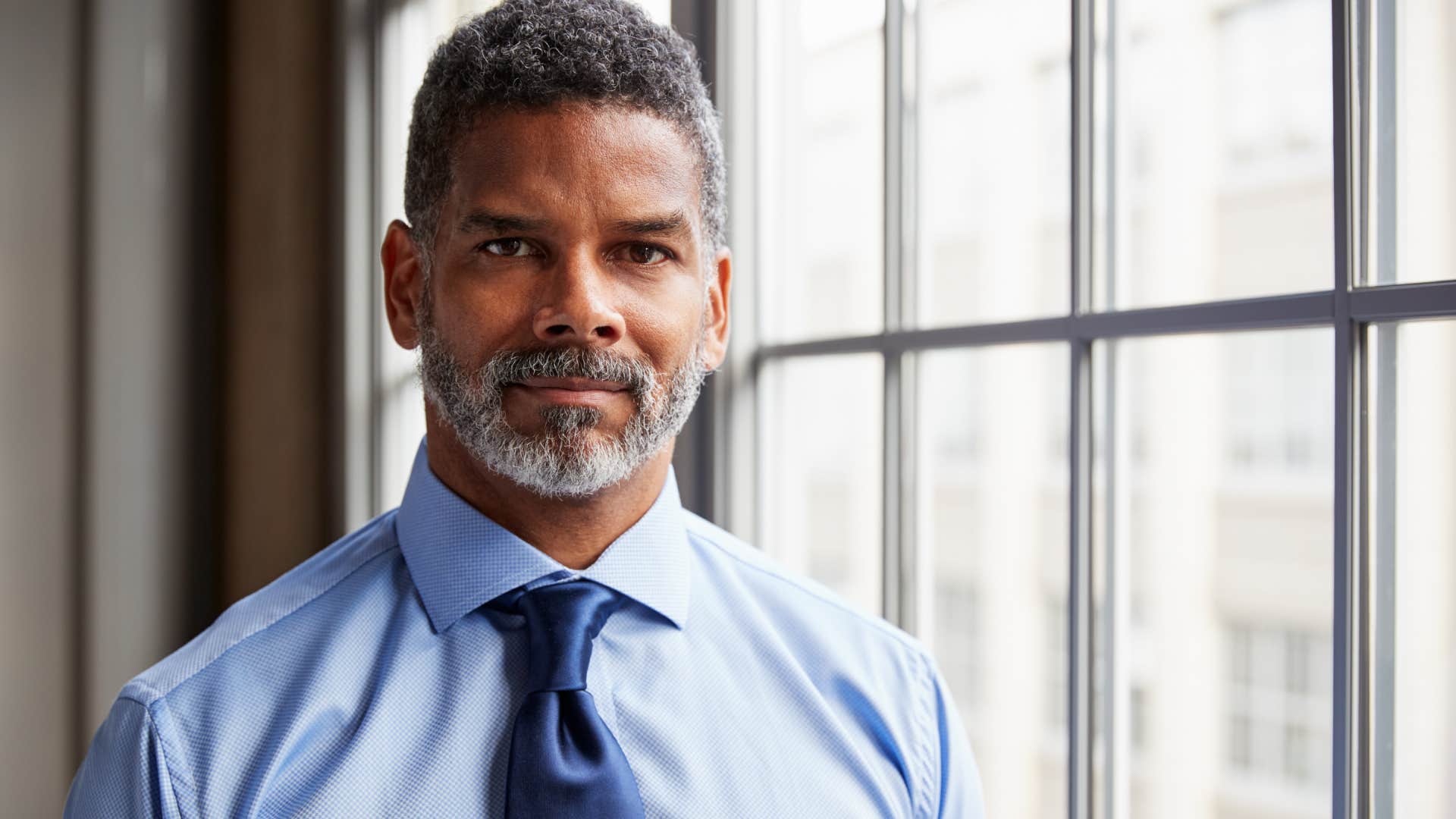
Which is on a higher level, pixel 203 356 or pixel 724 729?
pixel 203 356

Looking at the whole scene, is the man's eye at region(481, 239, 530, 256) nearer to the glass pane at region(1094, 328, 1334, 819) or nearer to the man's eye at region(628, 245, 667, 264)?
the man's eye at region(628, 245, 667, 264)

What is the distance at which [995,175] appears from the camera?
14.3 m

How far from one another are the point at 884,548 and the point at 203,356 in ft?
5.85

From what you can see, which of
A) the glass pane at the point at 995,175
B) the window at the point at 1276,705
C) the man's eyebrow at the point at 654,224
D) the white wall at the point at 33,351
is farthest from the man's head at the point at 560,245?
the window at the point at 1276,705

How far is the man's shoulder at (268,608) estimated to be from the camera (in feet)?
2.84

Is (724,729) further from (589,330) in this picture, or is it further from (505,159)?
(505,159)

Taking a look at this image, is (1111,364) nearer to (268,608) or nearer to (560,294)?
(560,294)

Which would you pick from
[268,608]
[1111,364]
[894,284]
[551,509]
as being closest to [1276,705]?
[894,284]

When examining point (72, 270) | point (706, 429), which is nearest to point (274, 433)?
point (72, 270)

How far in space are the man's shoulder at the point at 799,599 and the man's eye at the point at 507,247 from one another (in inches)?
12.5

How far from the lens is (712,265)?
103cm

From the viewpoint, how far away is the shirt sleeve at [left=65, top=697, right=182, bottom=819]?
2.65ft

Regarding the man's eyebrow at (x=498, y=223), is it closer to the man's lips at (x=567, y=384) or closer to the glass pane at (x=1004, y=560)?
the man's lips at (x=567, y=384)

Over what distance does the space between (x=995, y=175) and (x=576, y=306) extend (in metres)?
14.2
